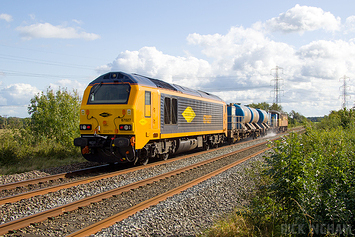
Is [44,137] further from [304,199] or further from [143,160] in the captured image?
[304,199]

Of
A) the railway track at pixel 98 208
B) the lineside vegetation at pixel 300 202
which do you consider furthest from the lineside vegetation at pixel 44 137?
the lineside vegetation at pixel 300 202

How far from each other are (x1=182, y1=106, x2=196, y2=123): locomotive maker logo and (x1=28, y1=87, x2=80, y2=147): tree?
6616mm

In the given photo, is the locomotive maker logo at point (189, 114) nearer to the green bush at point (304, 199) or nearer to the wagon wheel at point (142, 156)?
the wagon wheel at point (142, 156)

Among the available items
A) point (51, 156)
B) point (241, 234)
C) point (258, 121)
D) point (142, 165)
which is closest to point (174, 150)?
point (142, 165)

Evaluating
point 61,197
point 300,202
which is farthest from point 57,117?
point 300,202

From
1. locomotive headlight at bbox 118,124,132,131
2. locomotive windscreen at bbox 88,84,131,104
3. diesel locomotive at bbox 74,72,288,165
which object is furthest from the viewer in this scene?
locomotive windscreen at bbox 88,84,131,104

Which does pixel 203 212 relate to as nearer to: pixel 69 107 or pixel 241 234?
pixel 241 234

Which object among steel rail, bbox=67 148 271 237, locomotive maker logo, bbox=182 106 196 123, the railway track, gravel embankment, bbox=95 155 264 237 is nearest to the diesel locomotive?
locomotive maker logo, bbox=182 106 196 123

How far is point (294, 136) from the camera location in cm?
493

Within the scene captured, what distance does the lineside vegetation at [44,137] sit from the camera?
11866mm

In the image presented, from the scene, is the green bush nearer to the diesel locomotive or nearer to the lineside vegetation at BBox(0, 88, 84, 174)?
the diesel locomotive

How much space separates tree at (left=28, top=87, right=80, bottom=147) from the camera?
57.1 ft

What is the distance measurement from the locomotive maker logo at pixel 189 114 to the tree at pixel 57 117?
21.7 feet

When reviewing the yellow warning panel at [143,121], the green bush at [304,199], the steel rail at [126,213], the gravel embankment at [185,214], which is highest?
the yellow warning panel at [143,121]
